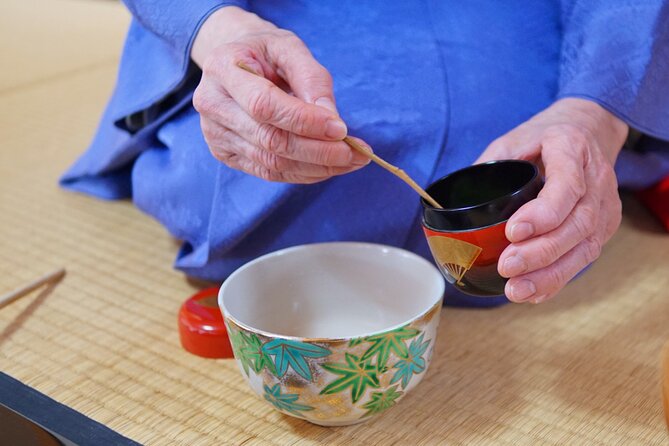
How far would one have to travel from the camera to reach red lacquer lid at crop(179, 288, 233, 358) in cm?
96

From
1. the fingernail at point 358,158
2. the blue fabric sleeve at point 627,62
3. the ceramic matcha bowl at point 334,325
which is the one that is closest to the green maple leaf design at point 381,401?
the ceramic matcha bowl at point 334,325

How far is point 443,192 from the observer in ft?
2.81

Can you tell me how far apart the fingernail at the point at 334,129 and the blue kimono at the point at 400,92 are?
0.24 m

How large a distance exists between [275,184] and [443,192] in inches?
9.3

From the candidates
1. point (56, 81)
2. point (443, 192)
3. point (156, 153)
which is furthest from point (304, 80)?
point (56, 81)

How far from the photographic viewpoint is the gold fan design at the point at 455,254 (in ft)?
2.55

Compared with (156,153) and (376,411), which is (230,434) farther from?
(156,153)

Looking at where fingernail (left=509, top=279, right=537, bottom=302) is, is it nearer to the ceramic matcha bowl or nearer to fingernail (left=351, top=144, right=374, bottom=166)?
the ceramic matcha bowl

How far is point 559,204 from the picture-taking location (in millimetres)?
771

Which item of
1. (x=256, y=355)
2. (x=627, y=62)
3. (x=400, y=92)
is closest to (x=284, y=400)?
(x=256, y=355)

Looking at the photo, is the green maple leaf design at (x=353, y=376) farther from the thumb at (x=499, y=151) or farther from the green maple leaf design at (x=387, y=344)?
the thumb at (x=499, y=151)

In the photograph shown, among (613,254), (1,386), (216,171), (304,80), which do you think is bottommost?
(613,254)

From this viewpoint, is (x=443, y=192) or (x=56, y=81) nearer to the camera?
(x=443, y=192)

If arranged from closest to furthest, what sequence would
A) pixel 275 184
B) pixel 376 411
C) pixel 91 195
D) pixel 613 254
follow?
pixel 376 411, pixel 275 184, pixel 613 254, pixel 91 195
